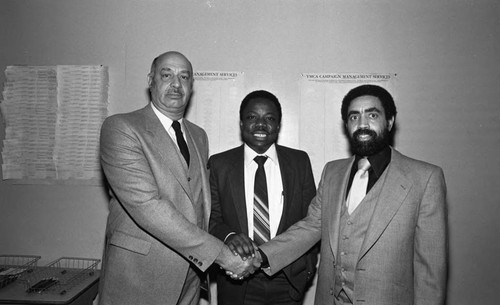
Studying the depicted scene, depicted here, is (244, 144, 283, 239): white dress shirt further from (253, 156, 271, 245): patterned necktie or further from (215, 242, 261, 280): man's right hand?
(215, 242, 261, 280): man's right hand

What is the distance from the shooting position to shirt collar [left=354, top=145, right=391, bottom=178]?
71.7 inches

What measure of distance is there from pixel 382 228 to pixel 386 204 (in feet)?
0.41

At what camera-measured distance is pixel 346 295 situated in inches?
68.1

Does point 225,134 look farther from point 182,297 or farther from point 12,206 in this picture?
point 12,206

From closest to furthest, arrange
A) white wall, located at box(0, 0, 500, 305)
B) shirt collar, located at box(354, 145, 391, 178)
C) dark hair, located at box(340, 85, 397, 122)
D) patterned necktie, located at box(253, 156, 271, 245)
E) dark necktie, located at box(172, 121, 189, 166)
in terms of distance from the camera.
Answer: shirt collar, located at box(354, 145, 391, 178)
dark hair, located at box(340, 85, 397, 122)
dark necktie, located at box(172, 121, 189, 166)
patterned necktie, located at box(253, 156, 271, 245)
white wall, located at box(0, 0, 500, 305)

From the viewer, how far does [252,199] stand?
2.25 meters

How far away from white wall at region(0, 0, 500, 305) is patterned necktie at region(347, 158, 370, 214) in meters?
1.16

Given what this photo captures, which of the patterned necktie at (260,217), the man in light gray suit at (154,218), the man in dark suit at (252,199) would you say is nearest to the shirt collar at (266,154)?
the man in dark suit at (252,199)

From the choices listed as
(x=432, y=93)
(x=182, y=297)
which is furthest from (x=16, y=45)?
(x=432, y=93)

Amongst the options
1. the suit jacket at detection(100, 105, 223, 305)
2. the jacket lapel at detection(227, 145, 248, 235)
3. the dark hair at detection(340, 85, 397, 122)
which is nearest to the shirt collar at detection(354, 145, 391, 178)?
the dark hair at detection(340, 85, 397, 122)

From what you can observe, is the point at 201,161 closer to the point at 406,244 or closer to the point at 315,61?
the point at 406,244

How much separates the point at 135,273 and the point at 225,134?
1.53 m

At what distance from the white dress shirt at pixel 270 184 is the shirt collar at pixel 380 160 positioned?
2.21ft

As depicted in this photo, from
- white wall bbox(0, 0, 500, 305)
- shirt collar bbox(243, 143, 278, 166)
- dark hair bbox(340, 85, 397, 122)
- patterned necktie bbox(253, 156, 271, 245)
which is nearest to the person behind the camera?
dark hair bbox(340, 85, 397, 122)
